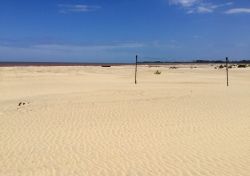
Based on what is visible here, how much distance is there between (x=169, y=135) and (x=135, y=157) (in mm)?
2500

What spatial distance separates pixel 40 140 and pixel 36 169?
8.59 feet

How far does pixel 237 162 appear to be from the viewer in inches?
339

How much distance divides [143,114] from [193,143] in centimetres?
472

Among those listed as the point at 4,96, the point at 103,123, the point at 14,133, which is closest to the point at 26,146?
the point at 14,133

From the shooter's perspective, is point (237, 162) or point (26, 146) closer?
point (237, 162)

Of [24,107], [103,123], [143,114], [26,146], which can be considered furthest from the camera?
[24,107]

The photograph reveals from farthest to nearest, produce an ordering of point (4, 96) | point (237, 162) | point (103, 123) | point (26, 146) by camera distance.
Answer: point (4, 96), point (103, 123), point (26, 146), point (237, 162)

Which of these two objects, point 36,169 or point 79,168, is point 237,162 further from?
point 36,169

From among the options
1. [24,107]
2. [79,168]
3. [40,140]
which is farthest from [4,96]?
[79,168]

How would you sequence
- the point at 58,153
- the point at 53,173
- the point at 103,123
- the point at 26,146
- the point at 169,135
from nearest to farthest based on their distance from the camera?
the point at 53,173, the point at 58,153, the point at 26,146, the point at 169,135, the point at 103,123

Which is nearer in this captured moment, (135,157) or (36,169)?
(36,169)

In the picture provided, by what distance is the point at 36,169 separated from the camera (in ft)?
27.4

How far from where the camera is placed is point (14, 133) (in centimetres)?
1187

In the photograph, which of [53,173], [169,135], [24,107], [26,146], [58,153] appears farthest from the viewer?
[24,107]
